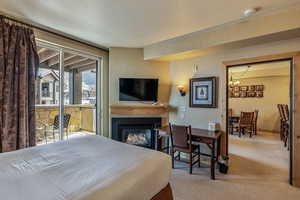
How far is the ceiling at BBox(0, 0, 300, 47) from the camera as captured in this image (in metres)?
2.06

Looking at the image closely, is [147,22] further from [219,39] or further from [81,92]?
[81,92]

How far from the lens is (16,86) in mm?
2389

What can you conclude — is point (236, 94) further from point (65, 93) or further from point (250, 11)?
point (65, 93)

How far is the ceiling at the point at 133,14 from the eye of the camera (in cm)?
206

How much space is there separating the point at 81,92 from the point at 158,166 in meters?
2.85

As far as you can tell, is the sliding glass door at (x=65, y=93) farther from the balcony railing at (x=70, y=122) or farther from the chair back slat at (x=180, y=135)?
the chair back slat at (x=180, y=135)

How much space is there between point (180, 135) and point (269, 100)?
570 centimetres

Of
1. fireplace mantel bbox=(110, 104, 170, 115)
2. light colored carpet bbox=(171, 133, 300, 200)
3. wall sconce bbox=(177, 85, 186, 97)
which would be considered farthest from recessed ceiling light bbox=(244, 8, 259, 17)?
light colored carpet bbox=(171, 133, 300, 200)

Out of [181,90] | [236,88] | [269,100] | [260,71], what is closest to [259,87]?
[269,100]

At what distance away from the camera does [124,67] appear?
3.85 metres

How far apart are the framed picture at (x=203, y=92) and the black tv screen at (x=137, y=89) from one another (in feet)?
2.85

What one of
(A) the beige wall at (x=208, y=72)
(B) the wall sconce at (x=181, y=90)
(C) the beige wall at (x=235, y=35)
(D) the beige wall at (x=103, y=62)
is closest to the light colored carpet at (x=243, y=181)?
(A) the beige wall at (x=208, y=72)

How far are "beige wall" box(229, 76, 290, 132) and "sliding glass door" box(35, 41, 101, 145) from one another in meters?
6.49

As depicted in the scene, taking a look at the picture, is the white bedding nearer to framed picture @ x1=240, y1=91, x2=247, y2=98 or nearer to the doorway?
the doorway
